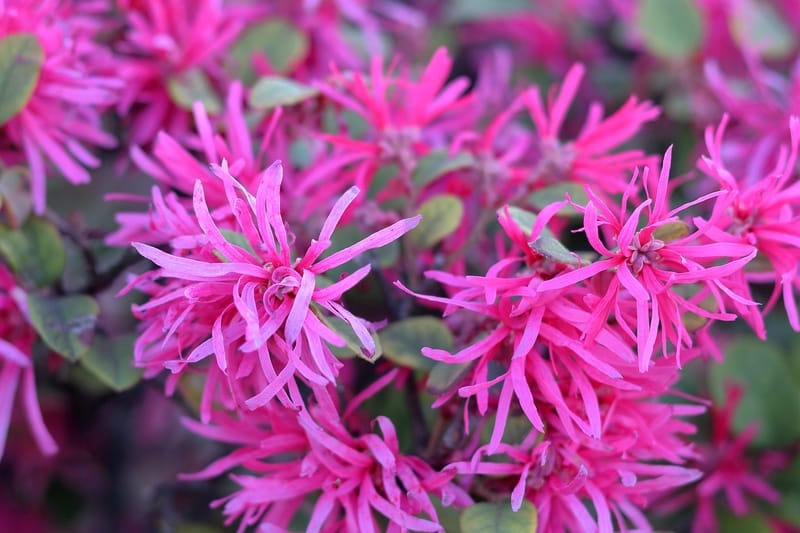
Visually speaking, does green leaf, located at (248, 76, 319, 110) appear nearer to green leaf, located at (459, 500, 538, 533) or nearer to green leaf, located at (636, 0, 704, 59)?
green leaf, located at (459, 500, 538, 533)

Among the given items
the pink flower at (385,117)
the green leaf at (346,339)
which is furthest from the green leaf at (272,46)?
the green leaf at (346,339)

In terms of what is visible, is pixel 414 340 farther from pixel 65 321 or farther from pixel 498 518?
pixel 65 321

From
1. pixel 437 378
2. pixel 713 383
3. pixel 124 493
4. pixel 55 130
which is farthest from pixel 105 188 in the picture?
pixel 713 383

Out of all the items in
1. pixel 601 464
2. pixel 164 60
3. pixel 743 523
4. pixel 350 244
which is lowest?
pixel 743 523

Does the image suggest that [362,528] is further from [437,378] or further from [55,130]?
[55,130]

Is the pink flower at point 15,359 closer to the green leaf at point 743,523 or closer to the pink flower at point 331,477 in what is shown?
the pink flower at point 331,477

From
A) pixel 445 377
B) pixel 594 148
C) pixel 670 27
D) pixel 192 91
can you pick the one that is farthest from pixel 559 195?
pixel 670 27

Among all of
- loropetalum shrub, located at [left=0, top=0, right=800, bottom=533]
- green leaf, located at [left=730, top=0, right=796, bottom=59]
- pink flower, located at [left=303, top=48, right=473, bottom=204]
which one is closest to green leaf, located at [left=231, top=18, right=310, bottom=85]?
loropetalum shrub, located at [left=0, top=0, right=800, bottom=533]
